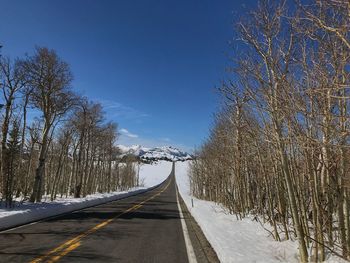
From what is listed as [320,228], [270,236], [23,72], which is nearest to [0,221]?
[270,236]

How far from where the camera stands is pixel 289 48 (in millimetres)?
6234

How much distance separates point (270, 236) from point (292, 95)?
6.13m

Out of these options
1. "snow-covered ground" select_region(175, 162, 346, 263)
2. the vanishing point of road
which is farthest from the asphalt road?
"snow-covered ground" select_region(175, 162, 346, 263)

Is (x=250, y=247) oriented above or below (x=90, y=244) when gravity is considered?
above

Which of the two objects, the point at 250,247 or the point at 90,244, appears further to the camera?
the point at 90,244

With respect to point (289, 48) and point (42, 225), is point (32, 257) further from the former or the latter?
point (289, 48)

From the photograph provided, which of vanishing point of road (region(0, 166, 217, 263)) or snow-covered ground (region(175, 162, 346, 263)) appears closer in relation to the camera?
snow-covered ground (region(175, 162, 346, 263))

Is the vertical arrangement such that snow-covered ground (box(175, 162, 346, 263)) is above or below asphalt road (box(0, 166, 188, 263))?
above

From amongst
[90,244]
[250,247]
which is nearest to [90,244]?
[90,244]

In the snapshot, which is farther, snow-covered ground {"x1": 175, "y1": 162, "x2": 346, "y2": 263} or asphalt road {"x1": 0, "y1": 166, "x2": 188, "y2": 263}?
Result: asphalt road {"x1": 0, "y1": 166, "x2": 188, "y2": 263}

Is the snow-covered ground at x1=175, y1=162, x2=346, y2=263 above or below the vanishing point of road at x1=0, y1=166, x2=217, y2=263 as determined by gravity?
above

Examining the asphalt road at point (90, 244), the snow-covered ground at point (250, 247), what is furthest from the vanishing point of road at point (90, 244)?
the snow-covered ground at point (250, 247)

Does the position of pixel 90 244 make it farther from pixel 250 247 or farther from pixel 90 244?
pixel 250 247

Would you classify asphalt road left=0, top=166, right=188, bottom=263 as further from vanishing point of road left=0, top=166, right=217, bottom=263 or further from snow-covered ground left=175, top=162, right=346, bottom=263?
snow-covered ground left=175, top=162, right=346, bottom=263
